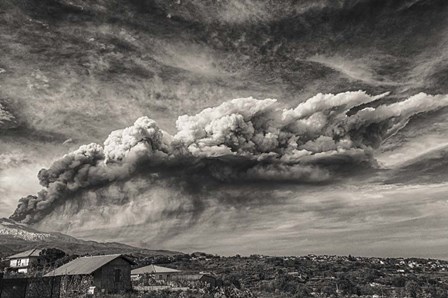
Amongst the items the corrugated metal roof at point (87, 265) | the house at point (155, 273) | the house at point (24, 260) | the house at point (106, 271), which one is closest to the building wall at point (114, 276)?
the house at point (106, 271)

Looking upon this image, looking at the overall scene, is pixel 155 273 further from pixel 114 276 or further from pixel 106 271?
pixel 106 271

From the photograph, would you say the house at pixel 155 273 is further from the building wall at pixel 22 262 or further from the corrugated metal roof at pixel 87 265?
the building wall at pixel 22 262

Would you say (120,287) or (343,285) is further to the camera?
(343,285)

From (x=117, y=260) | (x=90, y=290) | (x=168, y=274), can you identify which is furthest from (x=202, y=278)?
(x=90, y=290)

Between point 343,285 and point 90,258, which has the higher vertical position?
point 90,258

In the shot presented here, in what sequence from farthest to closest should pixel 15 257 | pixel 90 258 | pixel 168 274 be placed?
pixel 15 257, pixel 168 274, pixel 90 258

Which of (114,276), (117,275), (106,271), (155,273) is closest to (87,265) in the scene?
(106,271)

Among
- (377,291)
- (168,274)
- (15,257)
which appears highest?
(15,257)

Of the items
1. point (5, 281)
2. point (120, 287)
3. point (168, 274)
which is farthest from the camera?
point (168, 274)

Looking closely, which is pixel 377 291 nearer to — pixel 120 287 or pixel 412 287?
pixel 412 287
